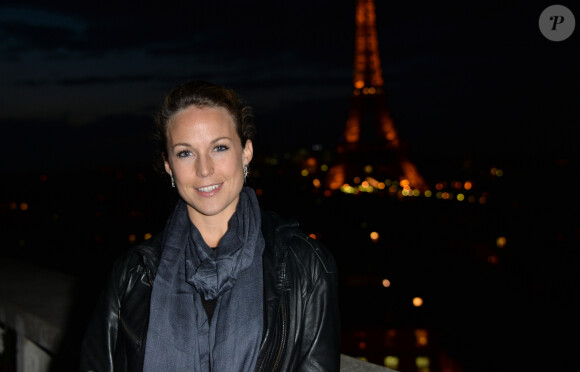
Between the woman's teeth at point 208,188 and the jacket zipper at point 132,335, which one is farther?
the woman's teeth at point 208,188

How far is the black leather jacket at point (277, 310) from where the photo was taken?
7.07ft

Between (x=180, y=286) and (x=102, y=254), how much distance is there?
44555 mm

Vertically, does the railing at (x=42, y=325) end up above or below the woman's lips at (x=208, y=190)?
below

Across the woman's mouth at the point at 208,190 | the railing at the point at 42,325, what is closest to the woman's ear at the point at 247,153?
the woman's mouth at the point at 208,190

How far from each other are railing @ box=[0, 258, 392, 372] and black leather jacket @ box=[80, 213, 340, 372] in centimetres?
98

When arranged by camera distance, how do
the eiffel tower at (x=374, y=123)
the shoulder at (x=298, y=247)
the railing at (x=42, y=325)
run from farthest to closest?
1. the eiffel tower at (x=374, y=123)
2. the railing at (x=42, y=325)
3. the shoulder at (x=298, y=247)

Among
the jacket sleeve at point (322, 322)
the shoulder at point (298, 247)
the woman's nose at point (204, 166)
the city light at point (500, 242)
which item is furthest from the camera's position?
the city light at point (500, 242)

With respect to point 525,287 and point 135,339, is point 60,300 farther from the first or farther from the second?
point 525,287

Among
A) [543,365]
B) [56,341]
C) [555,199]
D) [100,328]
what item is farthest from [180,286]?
[555,199]

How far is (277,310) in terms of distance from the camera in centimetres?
218

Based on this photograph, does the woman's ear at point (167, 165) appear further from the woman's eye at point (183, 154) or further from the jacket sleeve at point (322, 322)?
the jacket sleeve at point (322, 322)

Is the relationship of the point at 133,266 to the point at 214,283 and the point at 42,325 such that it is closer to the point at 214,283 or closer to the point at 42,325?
the point at 214,283

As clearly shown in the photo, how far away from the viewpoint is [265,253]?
7.78ft

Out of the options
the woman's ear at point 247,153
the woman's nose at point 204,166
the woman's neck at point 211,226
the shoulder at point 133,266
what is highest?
the woman's ear at point 247,153
